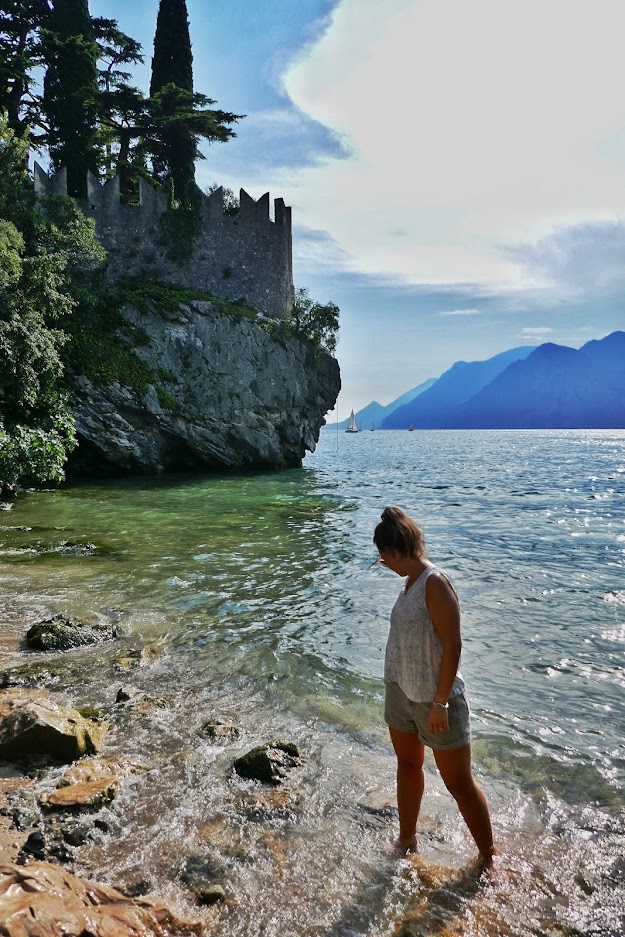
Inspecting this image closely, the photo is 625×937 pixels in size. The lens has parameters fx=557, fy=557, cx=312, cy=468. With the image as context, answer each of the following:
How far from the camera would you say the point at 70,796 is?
13.0ft

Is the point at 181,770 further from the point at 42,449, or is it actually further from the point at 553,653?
the point at 42,449

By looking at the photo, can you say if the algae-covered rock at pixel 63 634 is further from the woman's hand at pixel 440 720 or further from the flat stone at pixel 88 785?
the woman's hand at pixel 440 720

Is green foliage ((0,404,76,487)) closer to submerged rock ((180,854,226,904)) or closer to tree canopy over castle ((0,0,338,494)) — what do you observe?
tree canopy over castle ((0,0,338,494))

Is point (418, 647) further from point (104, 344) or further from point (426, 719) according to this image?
point (104, 344)

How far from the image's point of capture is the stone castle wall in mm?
34719

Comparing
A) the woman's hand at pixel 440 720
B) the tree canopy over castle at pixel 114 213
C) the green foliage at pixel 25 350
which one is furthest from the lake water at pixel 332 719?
the tree canopy over castle at pixel 114 213

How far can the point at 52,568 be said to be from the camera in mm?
11172

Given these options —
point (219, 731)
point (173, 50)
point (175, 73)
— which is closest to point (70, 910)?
point (219, 731)

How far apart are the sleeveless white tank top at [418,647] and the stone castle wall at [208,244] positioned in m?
34.6

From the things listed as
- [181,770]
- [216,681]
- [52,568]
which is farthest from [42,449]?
[181,770]

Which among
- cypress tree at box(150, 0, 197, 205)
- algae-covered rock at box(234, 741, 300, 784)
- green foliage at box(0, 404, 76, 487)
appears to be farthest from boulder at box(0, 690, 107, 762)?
cypress tree at box(150, 0, 197, 205)

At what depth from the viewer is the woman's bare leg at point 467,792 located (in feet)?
11.4

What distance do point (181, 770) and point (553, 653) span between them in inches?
210

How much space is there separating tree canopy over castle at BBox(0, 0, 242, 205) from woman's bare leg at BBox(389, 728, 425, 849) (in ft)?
126
